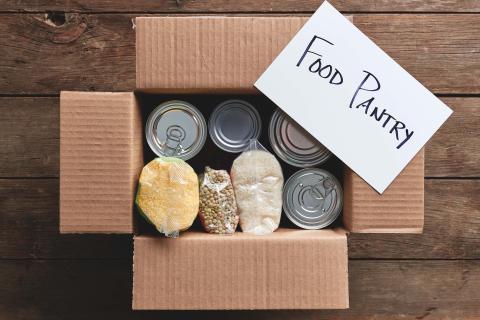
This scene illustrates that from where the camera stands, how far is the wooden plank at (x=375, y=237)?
1.14 meters

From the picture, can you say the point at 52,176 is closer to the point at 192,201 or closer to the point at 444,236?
the point at 192,201

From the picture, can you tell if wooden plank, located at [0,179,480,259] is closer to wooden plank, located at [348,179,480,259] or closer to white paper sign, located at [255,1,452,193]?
wooden plank, located at [348,179,480,259]

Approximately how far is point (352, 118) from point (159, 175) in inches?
14.6

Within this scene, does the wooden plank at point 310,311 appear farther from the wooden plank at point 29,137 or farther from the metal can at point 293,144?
the metal can at point 293,144

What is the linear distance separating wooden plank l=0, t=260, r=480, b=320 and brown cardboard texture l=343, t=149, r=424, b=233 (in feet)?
1.08

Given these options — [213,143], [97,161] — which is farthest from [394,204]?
[97,161]

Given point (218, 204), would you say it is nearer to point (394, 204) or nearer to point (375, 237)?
point (394, 204)

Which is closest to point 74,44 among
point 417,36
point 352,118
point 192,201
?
point 192,201

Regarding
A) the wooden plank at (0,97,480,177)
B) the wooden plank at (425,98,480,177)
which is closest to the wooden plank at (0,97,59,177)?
the wooden plank at (0,97,480,177)

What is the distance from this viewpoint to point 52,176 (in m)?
1.14

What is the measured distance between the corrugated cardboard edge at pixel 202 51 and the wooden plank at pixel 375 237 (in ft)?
1.62

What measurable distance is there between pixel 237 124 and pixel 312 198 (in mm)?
213

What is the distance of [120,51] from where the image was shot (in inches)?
45.1

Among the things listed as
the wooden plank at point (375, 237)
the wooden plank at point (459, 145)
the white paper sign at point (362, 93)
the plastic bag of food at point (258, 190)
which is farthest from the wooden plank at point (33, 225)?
the wooden plank at point (459, 145)
